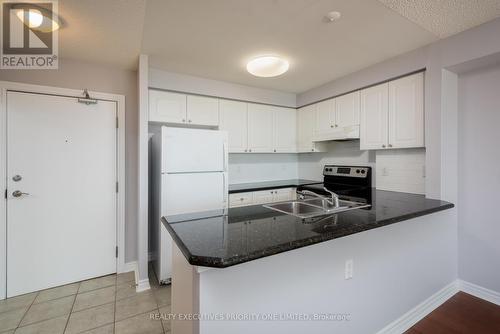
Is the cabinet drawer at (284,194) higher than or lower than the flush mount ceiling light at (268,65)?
lower

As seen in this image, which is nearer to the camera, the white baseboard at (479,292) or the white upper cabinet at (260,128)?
the white baseboard at (479,292)

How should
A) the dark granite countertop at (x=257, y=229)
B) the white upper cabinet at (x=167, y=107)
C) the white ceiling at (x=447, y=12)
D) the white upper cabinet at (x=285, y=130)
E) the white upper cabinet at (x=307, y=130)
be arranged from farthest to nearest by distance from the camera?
1. the white upper cabinet at (x=285, y=130)
2. the white upper cabinet at (x=307, y=130)
3. the white upper cabinet at (x=167, y=107)
4. the white ceiling at (x=447, y=12)
5. the dark granite countertop at (x=257, y=229)

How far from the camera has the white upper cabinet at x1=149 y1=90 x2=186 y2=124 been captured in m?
2.74

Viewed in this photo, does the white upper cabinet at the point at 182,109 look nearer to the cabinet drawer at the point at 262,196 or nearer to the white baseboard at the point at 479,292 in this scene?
the cabinet drawer at the point at 262,196

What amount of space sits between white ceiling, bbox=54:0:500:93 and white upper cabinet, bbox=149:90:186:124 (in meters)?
0.34

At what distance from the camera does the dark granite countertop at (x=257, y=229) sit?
0.98 metres

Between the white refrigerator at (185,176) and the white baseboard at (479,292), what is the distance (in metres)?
2.46

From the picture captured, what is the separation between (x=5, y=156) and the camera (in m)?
2.24

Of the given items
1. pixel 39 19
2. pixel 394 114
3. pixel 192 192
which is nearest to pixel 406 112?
pixel 394 114

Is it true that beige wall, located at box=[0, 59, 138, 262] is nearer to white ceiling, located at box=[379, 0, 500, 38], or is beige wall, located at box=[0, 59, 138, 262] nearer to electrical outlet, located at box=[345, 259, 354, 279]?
electrical outlet, located at box=[345, 259, 354, 279]

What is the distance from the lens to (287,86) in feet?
11.3

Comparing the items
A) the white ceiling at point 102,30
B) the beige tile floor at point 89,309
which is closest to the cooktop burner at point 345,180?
the beige tile floor at point 89,309

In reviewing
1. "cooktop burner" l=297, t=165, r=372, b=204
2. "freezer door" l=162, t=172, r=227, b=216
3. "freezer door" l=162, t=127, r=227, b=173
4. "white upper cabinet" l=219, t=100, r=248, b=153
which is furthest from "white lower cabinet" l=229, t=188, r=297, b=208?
"white upper cabinet" l=219, t=100, r=248, b=153

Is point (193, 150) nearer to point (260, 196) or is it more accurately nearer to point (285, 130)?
point (260, 196)
